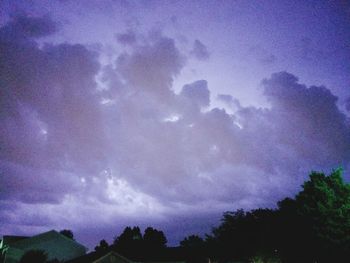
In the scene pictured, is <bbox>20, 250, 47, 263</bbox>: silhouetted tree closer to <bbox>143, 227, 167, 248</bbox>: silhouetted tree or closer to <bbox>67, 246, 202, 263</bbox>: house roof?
<bbox>67, 246, 202, 263</bbox>: house roof

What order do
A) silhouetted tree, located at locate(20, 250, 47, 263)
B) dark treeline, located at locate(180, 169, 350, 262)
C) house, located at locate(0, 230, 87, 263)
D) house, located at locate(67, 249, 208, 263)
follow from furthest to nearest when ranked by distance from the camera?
house, located at locate(0, 230, 87, 263) → house, located at locate(67, 249, 208, 263) → dark treeline, located at locate(180, 169, 350, 262) → silhouetted tree, located at locate(20, 250, 47, 263)

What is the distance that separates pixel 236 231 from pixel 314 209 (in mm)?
20724

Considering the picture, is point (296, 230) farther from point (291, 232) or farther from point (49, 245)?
point (49, 245)

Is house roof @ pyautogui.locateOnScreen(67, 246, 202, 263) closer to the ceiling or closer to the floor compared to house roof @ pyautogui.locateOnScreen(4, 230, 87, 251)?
closer to the floor

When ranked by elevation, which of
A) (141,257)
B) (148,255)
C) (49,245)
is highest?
(49,245)

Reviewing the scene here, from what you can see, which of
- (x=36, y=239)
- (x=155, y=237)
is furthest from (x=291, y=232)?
(x=155, y=237)

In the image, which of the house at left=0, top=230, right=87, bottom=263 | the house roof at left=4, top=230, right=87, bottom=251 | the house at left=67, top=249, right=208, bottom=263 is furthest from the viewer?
the house roof at left=4, top=230, right=87, bottom=251

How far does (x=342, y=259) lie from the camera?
1507 inches

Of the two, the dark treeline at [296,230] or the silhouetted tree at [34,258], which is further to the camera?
the dark treeline at [296,230]

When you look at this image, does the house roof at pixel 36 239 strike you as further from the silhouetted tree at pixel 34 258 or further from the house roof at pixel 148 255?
the silhouetted tree at pixel 34 258

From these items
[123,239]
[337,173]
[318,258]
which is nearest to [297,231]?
[318,258]

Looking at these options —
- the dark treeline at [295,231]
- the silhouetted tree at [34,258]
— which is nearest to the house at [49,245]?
the dark treeline at [295,231]

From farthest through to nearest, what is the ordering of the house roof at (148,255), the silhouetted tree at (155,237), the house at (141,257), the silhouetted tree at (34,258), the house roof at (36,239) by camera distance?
the silhouetted tree at (155,237)
the house roof at (36,239)
the house roof at (148,255)
the house at (141,257)
the silhouetted tree at (34,258)

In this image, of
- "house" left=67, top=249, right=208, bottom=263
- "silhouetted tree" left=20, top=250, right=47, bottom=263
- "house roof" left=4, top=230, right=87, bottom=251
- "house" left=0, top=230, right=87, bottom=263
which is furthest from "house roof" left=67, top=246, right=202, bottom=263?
"silhouetted tree" left=20, top=250, right=47, bottom=263
